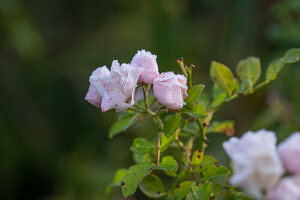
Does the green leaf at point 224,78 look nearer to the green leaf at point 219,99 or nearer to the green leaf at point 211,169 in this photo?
the green leaf at point 219,99

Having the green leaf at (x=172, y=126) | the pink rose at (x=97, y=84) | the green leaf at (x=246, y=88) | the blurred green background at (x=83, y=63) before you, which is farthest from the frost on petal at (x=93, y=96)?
the blurred green background at (x=83, y=63)

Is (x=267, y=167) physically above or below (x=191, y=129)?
below

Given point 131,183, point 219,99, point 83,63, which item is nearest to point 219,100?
point 219,99

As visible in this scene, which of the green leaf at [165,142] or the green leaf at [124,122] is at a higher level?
the green leaf at [124,122]

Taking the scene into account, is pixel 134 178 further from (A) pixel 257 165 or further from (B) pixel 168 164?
(A) pixel 257 165

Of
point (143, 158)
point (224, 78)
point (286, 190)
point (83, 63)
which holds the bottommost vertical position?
point (286, 190)

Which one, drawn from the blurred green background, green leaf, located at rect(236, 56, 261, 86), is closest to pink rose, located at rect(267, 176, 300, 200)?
green leaf, located at rect(236, 56, 261, 86)

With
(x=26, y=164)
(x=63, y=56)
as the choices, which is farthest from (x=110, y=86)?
(x=63, y=56)
